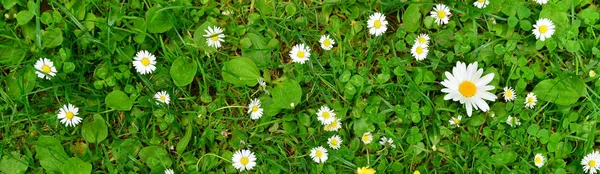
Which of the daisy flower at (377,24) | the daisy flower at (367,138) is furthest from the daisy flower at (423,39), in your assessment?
the daisy flower at (367,138)

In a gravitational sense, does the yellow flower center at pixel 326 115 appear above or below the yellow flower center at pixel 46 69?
below

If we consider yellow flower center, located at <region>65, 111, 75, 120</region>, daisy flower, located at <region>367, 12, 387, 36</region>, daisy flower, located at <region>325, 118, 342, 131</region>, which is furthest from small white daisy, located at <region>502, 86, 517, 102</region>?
yellow flower center, located at <region>65, 111, 75, 120</region>

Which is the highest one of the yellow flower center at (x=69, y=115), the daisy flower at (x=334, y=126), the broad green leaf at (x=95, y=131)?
the daisy flower at (x=334, y=126)

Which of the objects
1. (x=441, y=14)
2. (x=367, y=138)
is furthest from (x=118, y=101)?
(x=441, y=14)

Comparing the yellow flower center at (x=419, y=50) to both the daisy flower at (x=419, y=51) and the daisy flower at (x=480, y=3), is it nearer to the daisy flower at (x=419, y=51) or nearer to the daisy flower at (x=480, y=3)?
the daisy flower at (x=419, y=51)

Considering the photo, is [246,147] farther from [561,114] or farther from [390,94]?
[561,114]

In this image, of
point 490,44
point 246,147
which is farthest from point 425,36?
point 246,147
